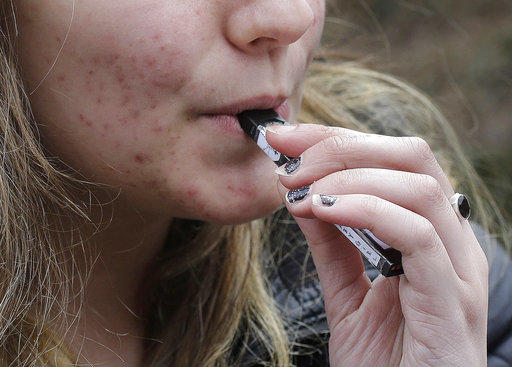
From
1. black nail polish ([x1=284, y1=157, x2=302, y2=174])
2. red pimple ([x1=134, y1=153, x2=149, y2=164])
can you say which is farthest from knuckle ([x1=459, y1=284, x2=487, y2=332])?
red pimple ([x1=134, y1=153, x2=149, y2=164])

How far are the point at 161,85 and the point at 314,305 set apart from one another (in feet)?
2.42

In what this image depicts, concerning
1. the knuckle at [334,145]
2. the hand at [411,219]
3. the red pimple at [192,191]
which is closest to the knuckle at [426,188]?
the hand at [411,219]

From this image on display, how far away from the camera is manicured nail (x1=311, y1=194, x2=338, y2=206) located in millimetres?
1013

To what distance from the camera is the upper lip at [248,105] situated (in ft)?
3.79

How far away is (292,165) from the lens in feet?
3.59

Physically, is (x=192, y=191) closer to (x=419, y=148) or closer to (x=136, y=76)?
(x=136, y=76)

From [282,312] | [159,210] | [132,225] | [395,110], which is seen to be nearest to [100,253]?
[132,225]

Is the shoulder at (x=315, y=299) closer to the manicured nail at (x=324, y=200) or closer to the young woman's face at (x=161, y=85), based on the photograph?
the young woman's face at (x=161, y=85)

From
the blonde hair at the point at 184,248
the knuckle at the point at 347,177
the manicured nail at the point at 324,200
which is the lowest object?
the blonde hair at the point at 184,248

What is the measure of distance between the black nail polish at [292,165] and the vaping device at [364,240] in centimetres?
2

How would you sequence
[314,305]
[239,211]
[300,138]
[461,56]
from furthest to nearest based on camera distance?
[461,56] < [314,305] < [239,211] < [300,138]

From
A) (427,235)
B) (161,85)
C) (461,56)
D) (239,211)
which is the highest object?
(161,85)

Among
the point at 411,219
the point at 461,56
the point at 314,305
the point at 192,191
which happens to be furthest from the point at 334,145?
the point at 461,56

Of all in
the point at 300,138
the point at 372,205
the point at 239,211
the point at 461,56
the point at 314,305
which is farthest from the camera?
the point at 461,56
